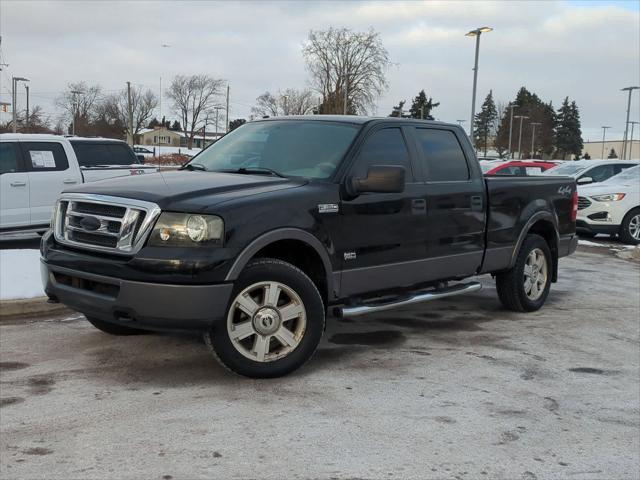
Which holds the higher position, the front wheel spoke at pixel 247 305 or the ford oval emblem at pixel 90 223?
the ford oval emblem at pixel 90 223

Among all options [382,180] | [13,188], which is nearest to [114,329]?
[382,180]

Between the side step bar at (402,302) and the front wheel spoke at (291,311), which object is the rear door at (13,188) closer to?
the side step bar at (402,302)

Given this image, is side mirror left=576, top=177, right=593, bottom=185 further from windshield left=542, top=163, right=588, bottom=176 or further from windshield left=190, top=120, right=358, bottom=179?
windshield left=190, top=120, right=358, bottom=179

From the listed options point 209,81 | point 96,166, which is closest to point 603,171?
point 96,166

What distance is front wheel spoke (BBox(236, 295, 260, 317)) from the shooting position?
452 centimetres

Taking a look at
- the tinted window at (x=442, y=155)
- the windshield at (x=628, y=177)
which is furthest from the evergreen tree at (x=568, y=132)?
the tinted window at (x=442, y=155)

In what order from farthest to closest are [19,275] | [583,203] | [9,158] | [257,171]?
1. [583,203]
2. [9,158]
3. [19,275]
4. [257,171]

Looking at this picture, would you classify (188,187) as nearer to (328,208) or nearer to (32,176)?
(328,208)

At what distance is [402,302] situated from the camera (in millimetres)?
5523

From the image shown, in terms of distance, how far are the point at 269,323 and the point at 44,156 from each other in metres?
8.29

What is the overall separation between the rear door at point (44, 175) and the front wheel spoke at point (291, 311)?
766 centimetres

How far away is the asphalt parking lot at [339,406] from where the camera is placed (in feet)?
11.5

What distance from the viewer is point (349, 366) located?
16.9 ft

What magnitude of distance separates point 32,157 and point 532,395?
9.41 meters
